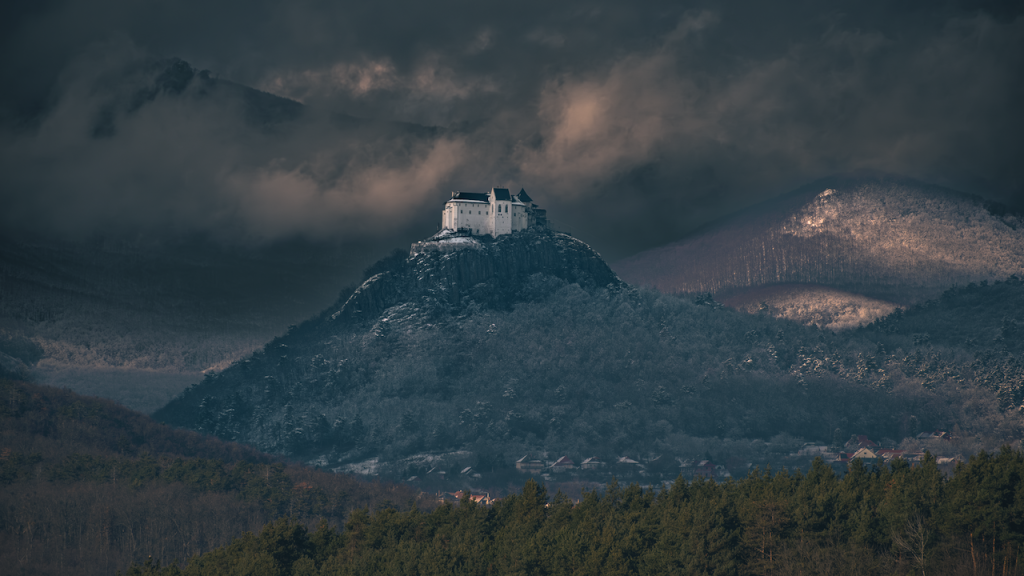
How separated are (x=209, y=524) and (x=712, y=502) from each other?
310 feet

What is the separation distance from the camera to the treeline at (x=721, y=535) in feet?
316

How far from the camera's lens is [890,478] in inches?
4651

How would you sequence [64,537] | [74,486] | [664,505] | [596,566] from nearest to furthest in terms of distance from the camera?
[596,566] < [664,505] < [64,537] < [74,486]

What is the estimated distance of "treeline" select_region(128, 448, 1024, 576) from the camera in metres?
96.2

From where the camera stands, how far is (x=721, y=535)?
10306 cm

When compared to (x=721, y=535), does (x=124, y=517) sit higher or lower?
higher

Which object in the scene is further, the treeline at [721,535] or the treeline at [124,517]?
the treeline at [124,517]

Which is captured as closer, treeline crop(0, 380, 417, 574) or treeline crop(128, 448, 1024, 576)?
treeline crop(128, 448, 1024, 576)

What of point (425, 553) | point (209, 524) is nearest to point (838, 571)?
point (425, 553)

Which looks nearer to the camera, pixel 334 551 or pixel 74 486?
pixel 334 551

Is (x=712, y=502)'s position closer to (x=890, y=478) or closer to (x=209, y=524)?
(x=890, y=478)

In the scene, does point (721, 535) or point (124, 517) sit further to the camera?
point (124, 517)

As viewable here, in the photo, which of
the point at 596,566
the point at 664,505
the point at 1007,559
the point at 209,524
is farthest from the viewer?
the point at 209,524

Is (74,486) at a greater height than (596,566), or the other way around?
(74,486)
